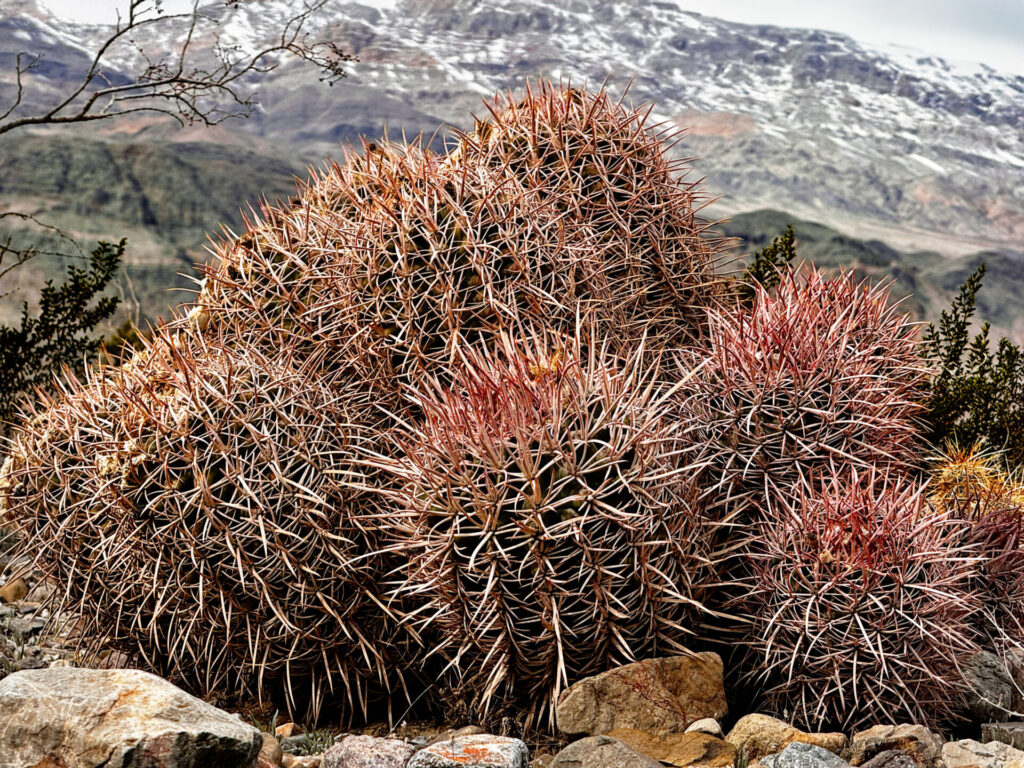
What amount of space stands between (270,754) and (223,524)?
3.29ft

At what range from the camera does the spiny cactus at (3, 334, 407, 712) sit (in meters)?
4.42

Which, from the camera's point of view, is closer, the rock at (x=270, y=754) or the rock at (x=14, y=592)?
the rock at (x=270, y=754)

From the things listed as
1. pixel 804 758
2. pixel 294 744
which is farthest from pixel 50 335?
pixel 804 758

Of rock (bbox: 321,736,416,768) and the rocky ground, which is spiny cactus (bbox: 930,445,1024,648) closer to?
the rocky ground

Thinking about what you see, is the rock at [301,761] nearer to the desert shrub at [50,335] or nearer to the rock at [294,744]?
the rock at [294,744]

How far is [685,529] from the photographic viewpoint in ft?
13.8

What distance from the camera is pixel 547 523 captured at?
384cm

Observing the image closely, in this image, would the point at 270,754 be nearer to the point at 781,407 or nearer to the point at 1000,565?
the point at 781,407

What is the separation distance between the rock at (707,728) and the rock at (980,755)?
848mm

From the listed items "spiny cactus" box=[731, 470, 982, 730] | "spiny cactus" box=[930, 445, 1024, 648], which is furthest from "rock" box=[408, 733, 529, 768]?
"spiny cactus" box=[930, 445, 1024, 648]

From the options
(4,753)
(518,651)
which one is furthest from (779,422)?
(4,753)

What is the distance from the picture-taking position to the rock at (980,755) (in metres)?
3.79

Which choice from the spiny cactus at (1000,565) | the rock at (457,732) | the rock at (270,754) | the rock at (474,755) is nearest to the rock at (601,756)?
the rock at (474,755)

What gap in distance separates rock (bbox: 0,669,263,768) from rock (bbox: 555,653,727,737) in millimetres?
1295
